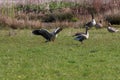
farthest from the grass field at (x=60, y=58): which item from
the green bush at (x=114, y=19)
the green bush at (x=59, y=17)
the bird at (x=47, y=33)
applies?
the green bush at (x=59, y=17)

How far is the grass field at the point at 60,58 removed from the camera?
10648 millimetres

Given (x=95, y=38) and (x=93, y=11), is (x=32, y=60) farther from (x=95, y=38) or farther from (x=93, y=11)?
(x=93, y=11)

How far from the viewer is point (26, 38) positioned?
1850 centimetres

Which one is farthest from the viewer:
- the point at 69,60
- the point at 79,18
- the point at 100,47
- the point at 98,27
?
the point at 79,18

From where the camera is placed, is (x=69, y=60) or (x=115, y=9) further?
(x=115, y=9)

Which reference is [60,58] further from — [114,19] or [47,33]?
[114,19]

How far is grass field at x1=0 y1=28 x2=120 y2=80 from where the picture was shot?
34.9ft

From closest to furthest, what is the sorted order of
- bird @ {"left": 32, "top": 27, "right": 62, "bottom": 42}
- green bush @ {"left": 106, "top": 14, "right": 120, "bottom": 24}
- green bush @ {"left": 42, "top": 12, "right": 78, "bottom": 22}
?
bird @ {"left": 32, "top": 27, "right": 62, "bottom": 42}
green bush @ {"left": 106, "top": 14, "right": 120, "bottom": 24}
green bush @ {"left": 42, "top": 12, "right": 78, "bottom": 22}

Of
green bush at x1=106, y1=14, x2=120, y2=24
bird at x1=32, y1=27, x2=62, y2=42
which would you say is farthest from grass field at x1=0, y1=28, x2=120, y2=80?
green bush at x1=106, y1=14, x2=120, y2=24

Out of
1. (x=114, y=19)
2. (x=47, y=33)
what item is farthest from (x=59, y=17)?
(x=47, y=33)

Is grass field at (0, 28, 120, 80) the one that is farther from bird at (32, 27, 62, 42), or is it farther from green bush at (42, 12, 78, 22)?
green bush at (42, 12, 78, 22)

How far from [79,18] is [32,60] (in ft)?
41.5

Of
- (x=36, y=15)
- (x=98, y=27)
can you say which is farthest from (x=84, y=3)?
(x=98, y=27)

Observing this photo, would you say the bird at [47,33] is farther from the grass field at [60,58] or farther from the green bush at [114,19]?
the green bush at [114,19]
